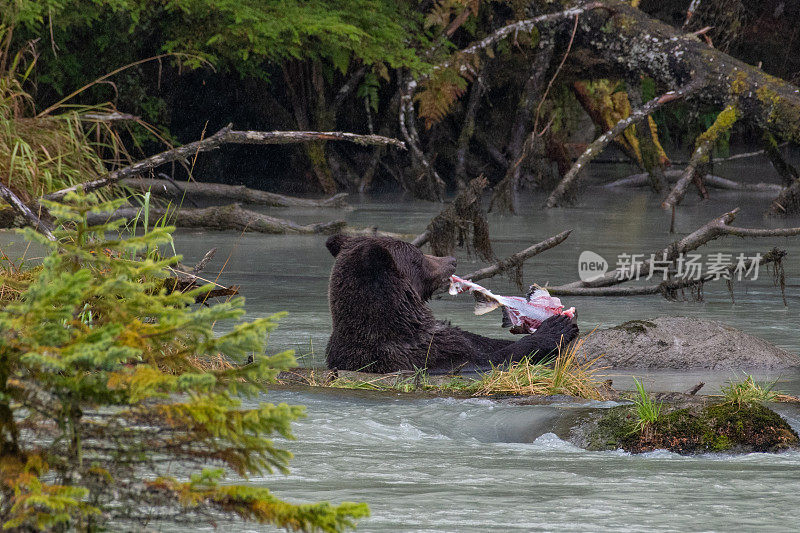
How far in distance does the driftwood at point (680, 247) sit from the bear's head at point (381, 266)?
179cm

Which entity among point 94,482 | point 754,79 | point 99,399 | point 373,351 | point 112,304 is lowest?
point 373,351

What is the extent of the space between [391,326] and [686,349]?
5.74 feet

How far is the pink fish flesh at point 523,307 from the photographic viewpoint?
6672mm

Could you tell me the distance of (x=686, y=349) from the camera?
21.0ft

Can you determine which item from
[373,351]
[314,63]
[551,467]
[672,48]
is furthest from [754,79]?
[551,467]

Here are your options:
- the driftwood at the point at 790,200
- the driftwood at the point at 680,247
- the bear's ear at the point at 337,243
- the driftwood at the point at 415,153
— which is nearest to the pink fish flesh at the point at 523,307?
the bear's ear at the point at 337,243

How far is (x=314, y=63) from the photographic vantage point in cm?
1745

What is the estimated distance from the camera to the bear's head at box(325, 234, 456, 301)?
5.91m

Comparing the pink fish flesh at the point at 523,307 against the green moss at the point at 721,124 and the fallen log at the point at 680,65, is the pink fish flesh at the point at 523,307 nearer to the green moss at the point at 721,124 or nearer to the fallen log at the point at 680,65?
the fallen log at the point at 680,65

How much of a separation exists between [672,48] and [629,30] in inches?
29.0

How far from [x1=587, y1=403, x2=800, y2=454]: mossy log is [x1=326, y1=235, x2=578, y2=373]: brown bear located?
5.11 feet

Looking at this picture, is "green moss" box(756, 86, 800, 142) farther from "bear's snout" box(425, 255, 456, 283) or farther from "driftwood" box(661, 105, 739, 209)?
"bear's snout" box(425, 255, 456, 283)

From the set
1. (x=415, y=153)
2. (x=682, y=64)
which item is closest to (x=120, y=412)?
(x=682, y=64)

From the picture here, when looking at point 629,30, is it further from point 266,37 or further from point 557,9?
point 266,37
